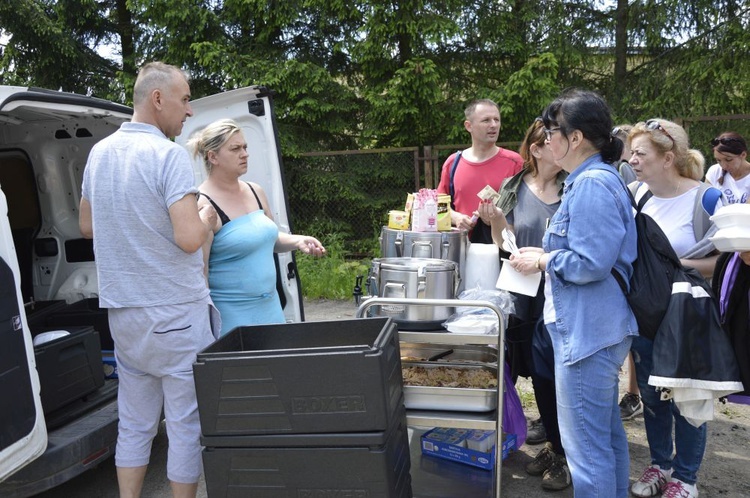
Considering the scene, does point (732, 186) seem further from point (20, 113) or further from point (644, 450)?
point (20, 113)

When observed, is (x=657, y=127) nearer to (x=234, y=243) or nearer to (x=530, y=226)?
(x=530, y=226)

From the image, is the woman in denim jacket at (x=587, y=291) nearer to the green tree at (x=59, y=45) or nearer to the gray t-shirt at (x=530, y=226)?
the gray t-shirt at (x=530, y=226)

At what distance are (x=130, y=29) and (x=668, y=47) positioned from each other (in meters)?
9.25

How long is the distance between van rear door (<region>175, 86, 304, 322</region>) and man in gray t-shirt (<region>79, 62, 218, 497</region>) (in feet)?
4.40

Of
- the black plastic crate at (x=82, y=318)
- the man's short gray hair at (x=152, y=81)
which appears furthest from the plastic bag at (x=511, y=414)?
the black plastic crate at (x=82, y=318)

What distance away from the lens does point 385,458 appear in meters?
2.19

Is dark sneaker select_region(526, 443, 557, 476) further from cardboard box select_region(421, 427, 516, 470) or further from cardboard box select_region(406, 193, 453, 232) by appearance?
cardboard box select_region(406, 193, 453, 232)

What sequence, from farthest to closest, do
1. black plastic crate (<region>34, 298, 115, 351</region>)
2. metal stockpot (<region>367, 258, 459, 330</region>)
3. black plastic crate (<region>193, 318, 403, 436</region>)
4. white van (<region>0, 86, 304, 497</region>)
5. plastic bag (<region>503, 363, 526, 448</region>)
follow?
black plastic crate (<region>34, 298, 115, 351</region>) < plastic bag (<region>503, 363, 526, 448</region>) < metal stockpot (<region>367, 258, 459, 330</region>) < white van (<region>0, 86, 304, 497</region>) < black plastic crate (<region>193, 318, 403, 436</region>)

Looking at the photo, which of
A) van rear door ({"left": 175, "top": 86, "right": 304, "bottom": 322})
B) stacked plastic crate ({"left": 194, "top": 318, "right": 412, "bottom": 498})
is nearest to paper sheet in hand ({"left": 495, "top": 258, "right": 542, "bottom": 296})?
stacked plastic crate ({"left": 194, "top": 318, "right": 412, "bottom": 498})

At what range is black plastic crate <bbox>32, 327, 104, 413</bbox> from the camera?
3.11 m

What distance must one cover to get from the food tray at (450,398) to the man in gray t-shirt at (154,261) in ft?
3.09

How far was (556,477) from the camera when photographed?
328 cm

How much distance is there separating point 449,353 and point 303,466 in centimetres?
124

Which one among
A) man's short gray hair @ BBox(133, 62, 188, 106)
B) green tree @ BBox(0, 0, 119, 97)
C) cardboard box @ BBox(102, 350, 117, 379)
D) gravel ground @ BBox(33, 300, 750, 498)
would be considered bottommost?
gravel ground @ BBox(33, 300, 750, 498)
